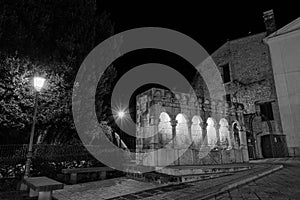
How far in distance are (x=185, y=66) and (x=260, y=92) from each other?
791 cm

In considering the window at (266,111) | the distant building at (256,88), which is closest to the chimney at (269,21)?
the distant building at (256,88)

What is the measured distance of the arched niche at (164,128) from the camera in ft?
31.1

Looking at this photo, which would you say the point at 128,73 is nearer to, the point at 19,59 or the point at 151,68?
the point at 151,68

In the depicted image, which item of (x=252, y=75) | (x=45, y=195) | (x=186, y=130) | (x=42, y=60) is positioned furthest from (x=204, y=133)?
(x=252, y=75)

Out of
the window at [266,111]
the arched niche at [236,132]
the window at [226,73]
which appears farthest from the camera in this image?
the window at [226,73]

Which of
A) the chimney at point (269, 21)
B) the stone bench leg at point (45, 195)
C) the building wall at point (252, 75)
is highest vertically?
the chimney at point (269, 21)

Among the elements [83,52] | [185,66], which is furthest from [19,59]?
[185,66]

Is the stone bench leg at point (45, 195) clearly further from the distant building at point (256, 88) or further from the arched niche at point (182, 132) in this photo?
the distant building at point (256, 88)

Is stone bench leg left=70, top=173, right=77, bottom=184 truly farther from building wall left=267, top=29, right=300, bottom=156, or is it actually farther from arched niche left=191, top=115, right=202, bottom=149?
building wall left=267, top=29, right=300, bottom=156

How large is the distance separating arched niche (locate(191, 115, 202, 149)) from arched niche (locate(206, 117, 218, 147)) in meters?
0.57

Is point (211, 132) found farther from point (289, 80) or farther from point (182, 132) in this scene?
point (289, 80)

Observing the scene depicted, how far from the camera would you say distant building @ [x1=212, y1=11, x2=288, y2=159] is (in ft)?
56.1

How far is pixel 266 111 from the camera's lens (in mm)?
18016

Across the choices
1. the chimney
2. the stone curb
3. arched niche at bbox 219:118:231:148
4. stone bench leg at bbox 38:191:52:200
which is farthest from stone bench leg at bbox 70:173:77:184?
the chimney
